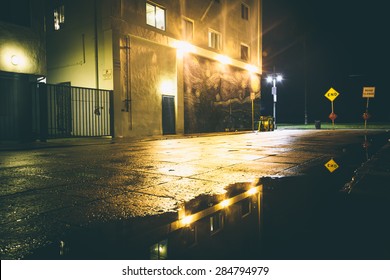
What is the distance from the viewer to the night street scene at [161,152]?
241 centimetres

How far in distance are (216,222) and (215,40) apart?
23.8m

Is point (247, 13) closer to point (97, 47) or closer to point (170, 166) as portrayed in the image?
point (97, 47)

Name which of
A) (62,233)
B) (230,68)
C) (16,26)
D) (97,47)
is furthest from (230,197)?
(230,68)

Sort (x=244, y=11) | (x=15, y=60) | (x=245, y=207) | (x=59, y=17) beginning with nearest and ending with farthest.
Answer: (x=245, y=207) → (x=15, y=60) → (x=59, y=17) → (x=244, y=11)

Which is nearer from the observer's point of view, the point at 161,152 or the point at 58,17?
the point at 161,152

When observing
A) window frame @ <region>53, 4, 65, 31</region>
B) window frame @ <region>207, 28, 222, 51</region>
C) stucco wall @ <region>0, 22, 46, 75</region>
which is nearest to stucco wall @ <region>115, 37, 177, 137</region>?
stucco wall @ <region>0, 22, 46, 75</region>

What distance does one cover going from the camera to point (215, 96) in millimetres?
24562

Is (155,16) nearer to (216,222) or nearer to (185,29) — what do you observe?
(185,29)

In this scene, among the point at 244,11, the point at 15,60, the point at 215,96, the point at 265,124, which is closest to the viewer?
the point at 15,60

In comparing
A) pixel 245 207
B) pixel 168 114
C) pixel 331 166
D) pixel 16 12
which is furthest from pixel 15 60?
pixel 245 207

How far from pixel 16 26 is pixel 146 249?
14491mm

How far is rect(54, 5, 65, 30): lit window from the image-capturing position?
61.9ft

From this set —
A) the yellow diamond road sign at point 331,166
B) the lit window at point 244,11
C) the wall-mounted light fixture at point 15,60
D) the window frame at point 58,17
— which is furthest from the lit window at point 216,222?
the lit window at point 244,11

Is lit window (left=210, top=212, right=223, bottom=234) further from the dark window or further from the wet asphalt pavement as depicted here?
the dark window
